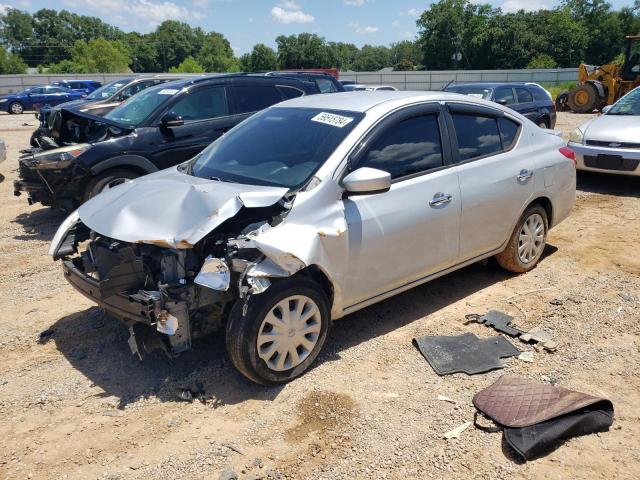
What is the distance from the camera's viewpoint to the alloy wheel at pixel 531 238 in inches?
203

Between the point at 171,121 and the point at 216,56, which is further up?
the point at 216,56

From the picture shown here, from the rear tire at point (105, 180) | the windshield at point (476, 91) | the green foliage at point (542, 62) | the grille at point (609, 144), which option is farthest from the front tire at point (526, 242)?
the green foliage at point (542, 62)

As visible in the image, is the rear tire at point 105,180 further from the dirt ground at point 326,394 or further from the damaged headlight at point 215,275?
the damaged headlight at point 215,275

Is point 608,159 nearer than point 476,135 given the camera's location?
No

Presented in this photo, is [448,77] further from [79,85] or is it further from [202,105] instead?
[202,105]

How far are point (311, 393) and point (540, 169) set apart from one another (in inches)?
124

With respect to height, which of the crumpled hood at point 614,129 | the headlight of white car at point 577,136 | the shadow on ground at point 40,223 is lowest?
the shadow on ground at point 40,223

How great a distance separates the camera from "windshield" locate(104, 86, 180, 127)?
7332 mm

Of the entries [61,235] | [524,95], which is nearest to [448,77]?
[524,95]

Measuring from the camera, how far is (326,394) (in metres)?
3.45

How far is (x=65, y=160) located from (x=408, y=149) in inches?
185

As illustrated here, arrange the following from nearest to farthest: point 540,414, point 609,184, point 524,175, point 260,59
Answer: point 540,414
point 524,175
point 609,184
point 260,59

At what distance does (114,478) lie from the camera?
2.79 meters

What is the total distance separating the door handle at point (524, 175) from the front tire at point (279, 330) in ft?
7.80
